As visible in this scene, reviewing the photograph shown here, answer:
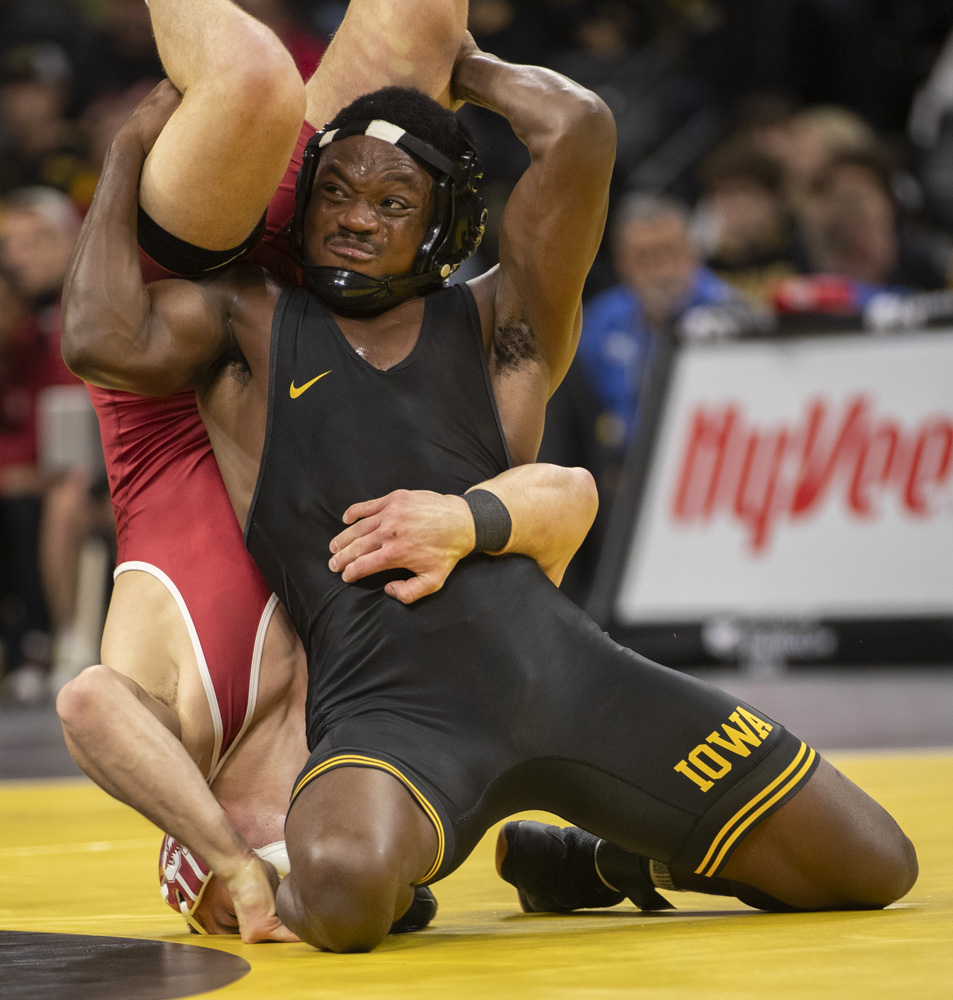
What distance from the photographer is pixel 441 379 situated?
2.75m

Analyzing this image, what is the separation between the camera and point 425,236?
2.80 metres

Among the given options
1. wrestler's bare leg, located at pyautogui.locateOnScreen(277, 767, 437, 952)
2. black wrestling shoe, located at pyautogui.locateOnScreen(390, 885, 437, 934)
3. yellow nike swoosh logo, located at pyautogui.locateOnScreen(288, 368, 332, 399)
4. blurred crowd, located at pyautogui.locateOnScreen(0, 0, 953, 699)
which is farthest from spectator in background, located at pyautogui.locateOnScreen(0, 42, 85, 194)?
wrestler's bare leg, located at pyautogui.locateOnScreen(277, 767, 437, 952)

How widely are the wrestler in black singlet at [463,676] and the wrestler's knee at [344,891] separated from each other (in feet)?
0.57

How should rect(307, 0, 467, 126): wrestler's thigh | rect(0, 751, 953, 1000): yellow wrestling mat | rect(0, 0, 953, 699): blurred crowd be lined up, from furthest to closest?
rect(0, 0, 953, 699): blurred crowd, rect(307, 0, 467, 126): wrestler's thigh, rect(0, 751, 953, 1000): yellow wrestling mat

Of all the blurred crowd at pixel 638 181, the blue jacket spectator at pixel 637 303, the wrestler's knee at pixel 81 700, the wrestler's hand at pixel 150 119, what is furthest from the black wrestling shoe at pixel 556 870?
the blue jacket spectator at pixel 637 303

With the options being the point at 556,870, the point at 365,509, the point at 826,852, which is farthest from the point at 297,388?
the point at 826,852

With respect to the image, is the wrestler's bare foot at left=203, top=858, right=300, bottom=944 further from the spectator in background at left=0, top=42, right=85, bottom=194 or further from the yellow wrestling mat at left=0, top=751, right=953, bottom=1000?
the spectator in background at left=0, top=42, right=85, bottom=194

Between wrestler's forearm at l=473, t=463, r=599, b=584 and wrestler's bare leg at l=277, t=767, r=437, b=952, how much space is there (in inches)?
18.7

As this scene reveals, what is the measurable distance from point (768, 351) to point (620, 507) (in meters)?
0.95

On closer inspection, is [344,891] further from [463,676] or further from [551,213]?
[551,213]

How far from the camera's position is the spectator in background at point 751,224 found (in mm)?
8188

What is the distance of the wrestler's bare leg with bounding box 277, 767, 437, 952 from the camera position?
2.33 m

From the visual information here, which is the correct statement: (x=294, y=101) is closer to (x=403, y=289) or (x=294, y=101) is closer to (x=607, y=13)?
(x=403, y=289)

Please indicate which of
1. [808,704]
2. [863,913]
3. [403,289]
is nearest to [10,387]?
[808,704]
